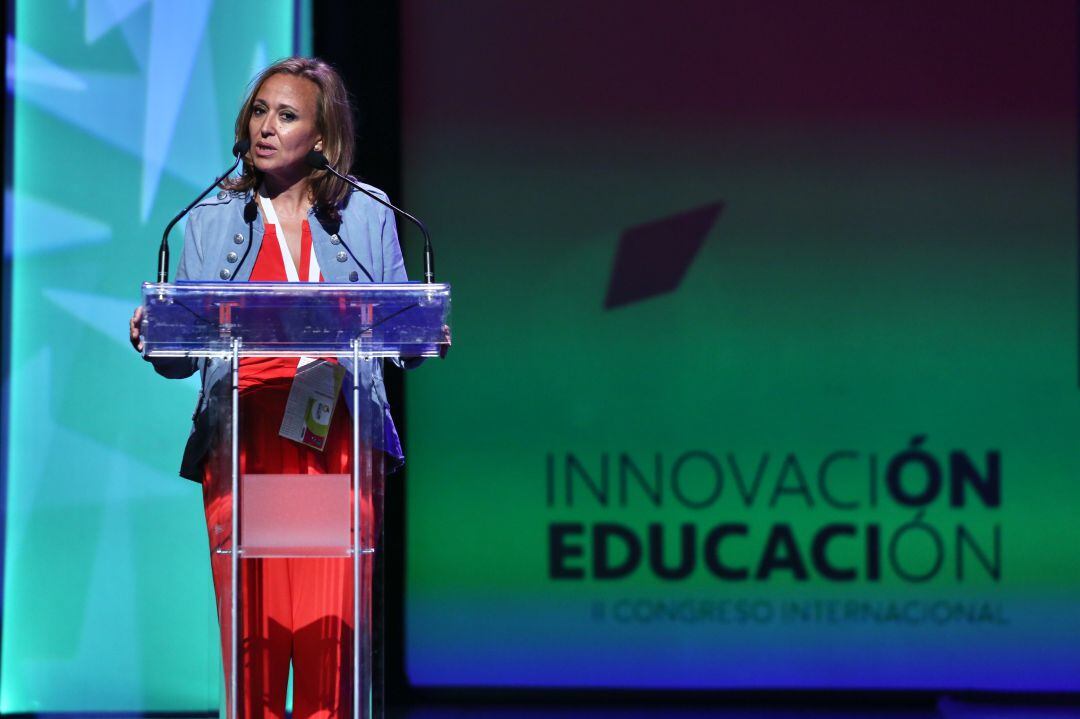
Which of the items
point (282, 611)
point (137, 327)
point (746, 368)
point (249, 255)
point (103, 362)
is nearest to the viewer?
point (137, 327)

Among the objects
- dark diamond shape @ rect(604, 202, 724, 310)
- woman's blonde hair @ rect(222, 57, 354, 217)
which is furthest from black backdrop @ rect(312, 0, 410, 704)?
woman's blonde hair @ rect(222, 57, 354, 217)

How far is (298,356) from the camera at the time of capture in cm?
220

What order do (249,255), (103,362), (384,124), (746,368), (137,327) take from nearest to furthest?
(137,327) → (249,255) → (103,362) → (384,124) → (746,368)

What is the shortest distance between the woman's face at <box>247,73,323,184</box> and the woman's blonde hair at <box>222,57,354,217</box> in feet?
0.04

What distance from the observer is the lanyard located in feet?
7.82

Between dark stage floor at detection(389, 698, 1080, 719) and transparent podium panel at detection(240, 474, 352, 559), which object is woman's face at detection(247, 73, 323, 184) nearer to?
transparent podium panel at detection(240, 474, 352, 559)

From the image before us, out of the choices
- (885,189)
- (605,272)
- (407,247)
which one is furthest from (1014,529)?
(407,247)

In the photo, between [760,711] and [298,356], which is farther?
[760,711]

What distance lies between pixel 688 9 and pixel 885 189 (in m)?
0.90

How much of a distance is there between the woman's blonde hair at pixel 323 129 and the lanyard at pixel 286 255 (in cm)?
7

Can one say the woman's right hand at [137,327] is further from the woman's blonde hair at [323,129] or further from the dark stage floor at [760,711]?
the dark stage floor at [760,711]

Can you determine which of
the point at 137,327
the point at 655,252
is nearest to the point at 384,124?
the point at 655,252

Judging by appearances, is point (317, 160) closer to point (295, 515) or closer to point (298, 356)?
point (298, 356)

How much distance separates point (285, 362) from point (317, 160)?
1.15 ft
